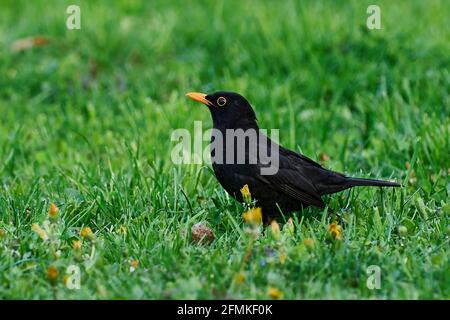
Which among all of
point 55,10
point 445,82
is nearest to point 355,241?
point 445,82

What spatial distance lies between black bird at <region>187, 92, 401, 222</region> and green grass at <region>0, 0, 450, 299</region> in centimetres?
14

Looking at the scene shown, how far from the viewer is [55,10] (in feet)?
27.8

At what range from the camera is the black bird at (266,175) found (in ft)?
15.2

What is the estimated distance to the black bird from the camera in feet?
15.2

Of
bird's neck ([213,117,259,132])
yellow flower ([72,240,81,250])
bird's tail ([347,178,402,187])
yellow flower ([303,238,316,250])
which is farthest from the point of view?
bird's neck ([213,117,259,132])

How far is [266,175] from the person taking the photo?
4.69m

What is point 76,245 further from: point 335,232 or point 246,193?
point 335,232

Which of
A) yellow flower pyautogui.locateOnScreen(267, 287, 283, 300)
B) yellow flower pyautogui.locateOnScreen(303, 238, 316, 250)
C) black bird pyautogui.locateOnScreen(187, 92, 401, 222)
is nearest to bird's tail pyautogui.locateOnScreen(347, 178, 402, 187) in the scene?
black bird pyautogui.locateOnScreen(187, 92, 401, 222)

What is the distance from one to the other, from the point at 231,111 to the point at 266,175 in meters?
0.47

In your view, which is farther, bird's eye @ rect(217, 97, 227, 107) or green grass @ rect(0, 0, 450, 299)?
bird's eye @ rect(217, 97, 227, 107)

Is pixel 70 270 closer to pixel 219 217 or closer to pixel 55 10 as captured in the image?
pixel 219 217

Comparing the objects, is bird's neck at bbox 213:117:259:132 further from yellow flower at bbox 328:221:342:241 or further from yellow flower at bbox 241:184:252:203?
yellow flower at bbox 328:221:342:241

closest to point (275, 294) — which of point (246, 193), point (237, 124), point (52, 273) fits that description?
point (246, 193)

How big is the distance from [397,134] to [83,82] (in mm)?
2890
